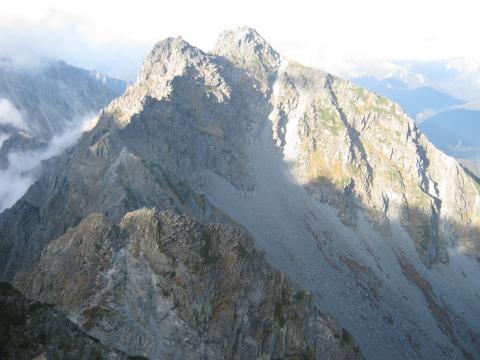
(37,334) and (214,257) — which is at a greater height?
(214,257)

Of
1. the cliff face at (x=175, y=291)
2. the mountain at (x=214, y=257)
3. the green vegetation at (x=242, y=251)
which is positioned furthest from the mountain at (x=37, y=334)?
the green vegetation at (x=242, y=251)

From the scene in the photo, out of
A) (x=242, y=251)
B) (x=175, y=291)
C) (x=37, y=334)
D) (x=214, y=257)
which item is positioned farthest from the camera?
(x=242, y=251)

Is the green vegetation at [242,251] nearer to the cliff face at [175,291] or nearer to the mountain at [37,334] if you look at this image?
the cliff face at [175,291]

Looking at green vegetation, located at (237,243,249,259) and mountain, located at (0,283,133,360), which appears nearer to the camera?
mountain, located at (0,283,133,360)

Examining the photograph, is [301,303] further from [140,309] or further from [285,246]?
[285,246]

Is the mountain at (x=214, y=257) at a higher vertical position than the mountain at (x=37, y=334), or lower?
higher

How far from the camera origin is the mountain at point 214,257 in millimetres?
63188

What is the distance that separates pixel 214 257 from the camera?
73250 millimetres

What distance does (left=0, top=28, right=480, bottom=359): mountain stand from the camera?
63.2 m

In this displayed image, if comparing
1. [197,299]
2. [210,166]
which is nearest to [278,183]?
[210,166]

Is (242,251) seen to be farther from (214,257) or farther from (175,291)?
(175,291)

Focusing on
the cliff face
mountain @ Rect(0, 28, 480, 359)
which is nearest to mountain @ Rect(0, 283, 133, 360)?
the cliff face

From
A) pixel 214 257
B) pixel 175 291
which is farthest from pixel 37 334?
pixel 214 257

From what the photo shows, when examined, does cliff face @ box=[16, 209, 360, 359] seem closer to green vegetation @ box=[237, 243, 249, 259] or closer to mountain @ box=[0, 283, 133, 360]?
green vegetation @ box=[237, 243, 249, 259]
